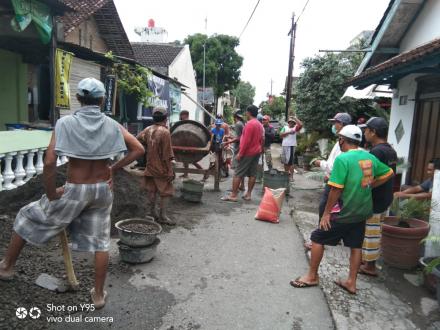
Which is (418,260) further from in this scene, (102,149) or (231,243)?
(102,149)

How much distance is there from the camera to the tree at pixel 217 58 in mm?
32938

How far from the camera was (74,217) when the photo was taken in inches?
114

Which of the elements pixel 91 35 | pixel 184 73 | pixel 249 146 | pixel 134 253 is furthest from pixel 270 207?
pixel 184 73

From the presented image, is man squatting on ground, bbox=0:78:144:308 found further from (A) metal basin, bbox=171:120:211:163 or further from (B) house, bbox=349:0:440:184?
(B) house, bbox=349:0:440:184

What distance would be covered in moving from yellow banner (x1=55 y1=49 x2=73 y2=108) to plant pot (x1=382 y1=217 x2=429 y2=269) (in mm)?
5830

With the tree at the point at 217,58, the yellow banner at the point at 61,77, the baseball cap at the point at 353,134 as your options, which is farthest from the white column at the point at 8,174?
the tree at the point at 217,58

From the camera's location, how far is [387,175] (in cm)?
379

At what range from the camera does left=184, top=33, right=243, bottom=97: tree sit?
108ft

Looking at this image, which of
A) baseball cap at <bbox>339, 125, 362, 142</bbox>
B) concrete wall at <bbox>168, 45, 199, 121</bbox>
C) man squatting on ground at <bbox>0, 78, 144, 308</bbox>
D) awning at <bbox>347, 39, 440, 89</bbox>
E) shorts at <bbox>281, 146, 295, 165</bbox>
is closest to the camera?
man squatting on ground at <bbox>0, 78, 144, 308</bbox>

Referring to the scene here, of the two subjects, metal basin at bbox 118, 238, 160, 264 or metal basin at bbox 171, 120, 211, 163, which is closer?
metal basin at bbox 118, 238, 160, 264

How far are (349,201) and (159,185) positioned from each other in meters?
2.80

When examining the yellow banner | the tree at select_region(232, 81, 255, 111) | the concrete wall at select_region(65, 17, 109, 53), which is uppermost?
the tree at select_region(232, 81, 255, 111)

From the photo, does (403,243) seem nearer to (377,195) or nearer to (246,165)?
(377,195)

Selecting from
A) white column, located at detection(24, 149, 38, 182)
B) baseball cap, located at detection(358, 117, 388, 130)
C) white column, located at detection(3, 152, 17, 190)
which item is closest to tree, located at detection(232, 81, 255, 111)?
white column, located at detection(24, 149, 38, 182)
